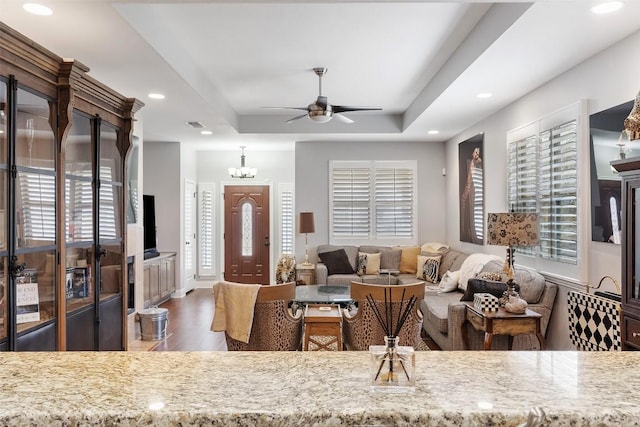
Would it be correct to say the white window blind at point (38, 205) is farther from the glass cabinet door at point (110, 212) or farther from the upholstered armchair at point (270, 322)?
the upholstered armchair at point (270, 322)

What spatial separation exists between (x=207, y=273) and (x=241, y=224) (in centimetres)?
112

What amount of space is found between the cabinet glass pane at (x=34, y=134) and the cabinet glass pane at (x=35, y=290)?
1.50 ft

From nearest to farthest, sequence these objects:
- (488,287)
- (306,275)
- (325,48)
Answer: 1. (488,287)
2. (325,48)
3. (306,275)

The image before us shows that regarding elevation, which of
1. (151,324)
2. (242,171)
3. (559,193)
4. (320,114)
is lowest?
(151,324)

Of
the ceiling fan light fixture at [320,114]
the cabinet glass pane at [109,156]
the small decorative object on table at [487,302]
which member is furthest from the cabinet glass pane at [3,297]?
the ceiling fan light fixture at [320,114]

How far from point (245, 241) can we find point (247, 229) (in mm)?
230

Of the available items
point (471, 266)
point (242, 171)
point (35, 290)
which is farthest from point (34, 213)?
point (242, 171)

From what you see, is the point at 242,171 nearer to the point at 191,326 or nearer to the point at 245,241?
the point at 245,241

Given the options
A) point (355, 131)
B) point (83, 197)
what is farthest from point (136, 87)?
point (355, 131)

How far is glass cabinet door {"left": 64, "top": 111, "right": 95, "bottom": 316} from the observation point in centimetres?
257

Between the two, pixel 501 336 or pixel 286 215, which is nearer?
pixel 501 336

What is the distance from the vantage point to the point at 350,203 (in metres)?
7.55

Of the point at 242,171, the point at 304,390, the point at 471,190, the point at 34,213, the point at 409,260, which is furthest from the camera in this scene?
the point at 242,171

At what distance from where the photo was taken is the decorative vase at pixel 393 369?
1084 millimetres
